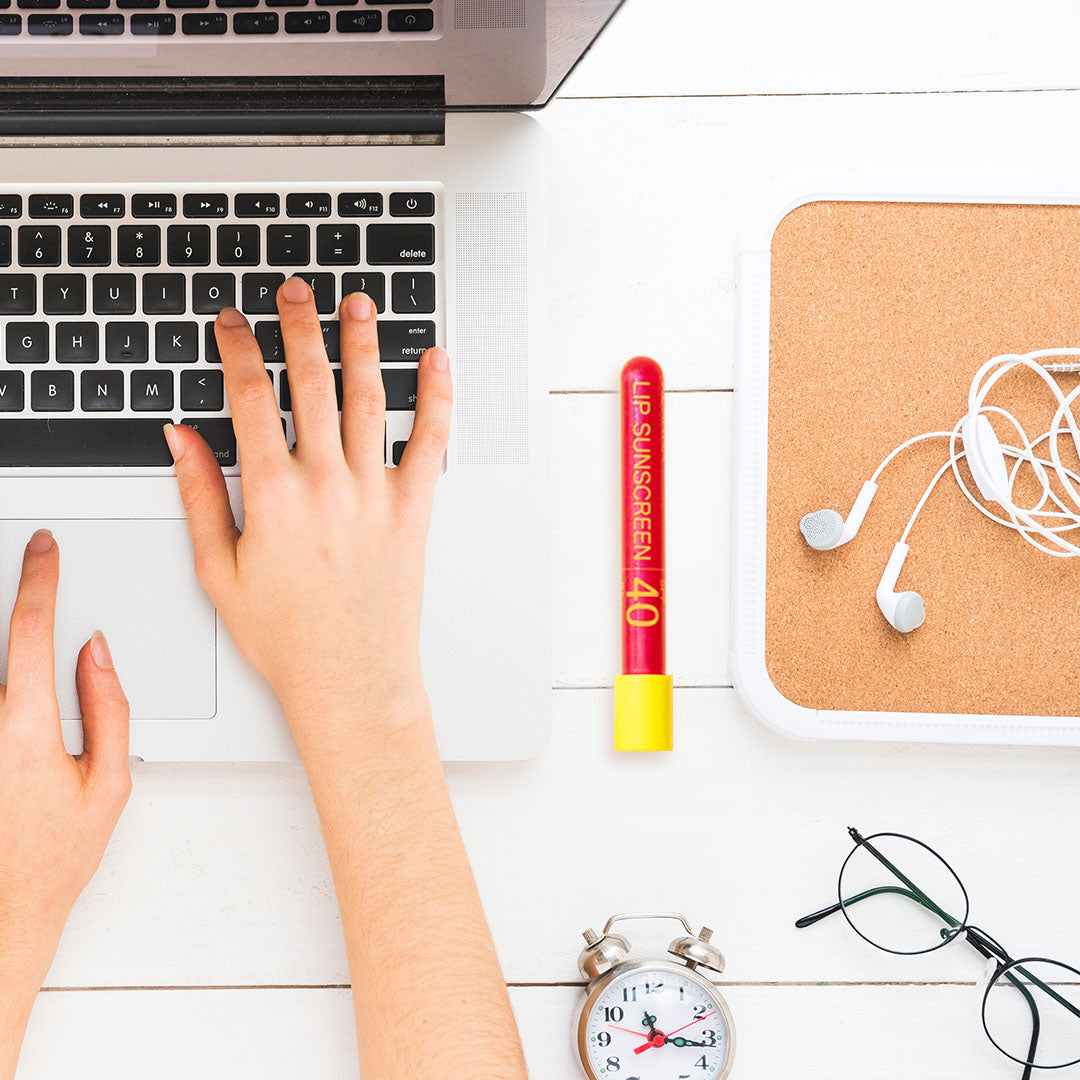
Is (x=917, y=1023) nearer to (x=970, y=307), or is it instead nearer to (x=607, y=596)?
(x=607, y=596)

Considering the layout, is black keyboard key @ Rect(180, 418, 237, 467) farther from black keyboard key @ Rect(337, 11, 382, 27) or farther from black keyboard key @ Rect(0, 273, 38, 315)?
black keyboard key @ Rect(337, 11, 382, 27)

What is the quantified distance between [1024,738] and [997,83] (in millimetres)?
471

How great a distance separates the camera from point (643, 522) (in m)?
0.62

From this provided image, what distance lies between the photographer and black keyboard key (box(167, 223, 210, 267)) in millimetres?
562

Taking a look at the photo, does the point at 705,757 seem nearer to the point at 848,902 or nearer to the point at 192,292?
the point at 848,902

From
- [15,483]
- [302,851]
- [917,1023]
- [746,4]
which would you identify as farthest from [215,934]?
[746,4]

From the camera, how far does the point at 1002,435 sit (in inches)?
24.7

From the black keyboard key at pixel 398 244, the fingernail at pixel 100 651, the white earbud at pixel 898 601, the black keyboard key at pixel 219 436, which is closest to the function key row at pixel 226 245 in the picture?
the black keyboard key at pixel 398 244

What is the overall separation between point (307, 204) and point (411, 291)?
0.09 meters

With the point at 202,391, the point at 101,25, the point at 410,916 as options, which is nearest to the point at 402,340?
the point at 202,391

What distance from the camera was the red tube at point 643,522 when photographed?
0.62m

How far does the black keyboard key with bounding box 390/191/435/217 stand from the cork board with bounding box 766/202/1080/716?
258 mm

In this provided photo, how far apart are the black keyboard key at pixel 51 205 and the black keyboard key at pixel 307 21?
188mm

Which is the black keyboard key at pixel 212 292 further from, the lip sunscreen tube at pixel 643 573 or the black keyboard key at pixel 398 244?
the lip sunscreen tube at pixel 643 573
